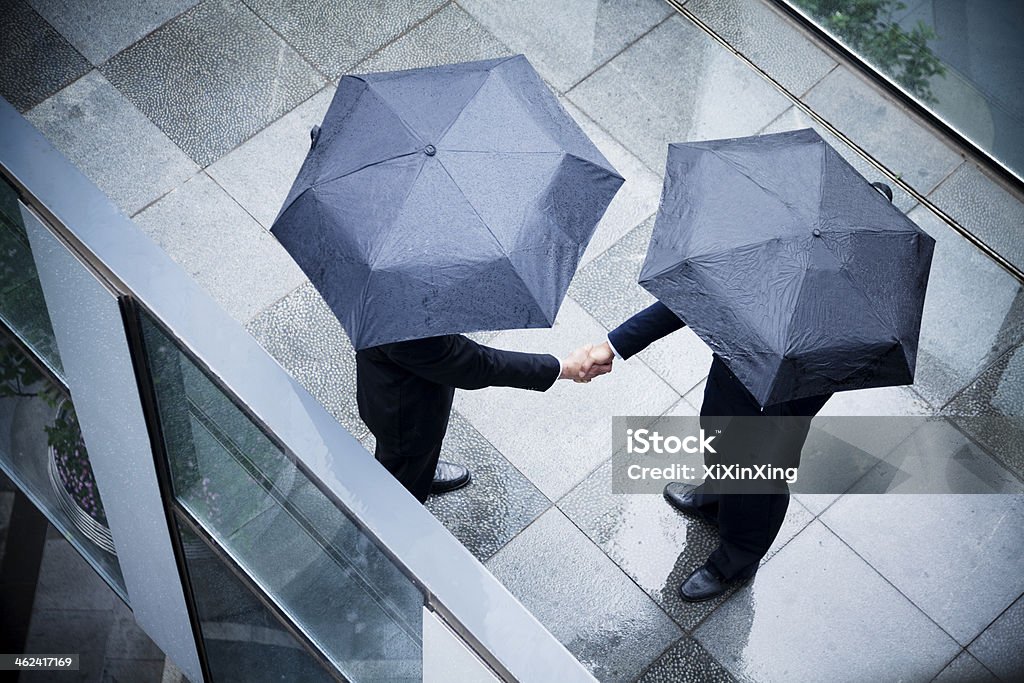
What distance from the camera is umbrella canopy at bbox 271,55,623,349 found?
371 centimetres

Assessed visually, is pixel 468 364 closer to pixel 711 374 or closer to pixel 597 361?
pixel 597 361

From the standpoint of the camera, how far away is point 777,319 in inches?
152

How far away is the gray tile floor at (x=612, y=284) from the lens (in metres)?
5.18

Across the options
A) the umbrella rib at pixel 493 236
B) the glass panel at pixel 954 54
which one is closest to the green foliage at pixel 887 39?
the glass panel at pixel 954 54

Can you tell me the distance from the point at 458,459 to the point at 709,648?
1.43 meters

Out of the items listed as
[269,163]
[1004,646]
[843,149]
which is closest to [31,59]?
[269,163]

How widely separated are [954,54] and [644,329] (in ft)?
10.0

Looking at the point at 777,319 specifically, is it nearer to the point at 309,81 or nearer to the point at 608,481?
the point at 608,481

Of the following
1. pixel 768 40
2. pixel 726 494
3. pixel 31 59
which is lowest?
pixel 31 59

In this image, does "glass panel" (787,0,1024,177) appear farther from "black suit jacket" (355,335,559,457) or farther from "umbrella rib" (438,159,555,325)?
"umbrella rib" (438,159,555,325)

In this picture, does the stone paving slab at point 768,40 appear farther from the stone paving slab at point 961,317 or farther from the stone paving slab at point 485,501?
the stone paving slab at point 485,501

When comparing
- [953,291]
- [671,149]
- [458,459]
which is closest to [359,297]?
[671,149]

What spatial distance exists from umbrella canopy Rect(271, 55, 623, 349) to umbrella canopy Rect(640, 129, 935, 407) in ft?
1.21

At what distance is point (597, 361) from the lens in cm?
474
